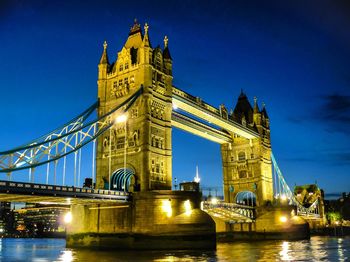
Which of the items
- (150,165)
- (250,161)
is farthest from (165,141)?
(250,161)

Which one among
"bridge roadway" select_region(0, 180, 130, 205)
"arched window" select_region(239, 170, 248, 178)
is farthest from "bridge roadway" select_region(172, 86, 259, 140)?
"bridge roadway" select_region(0, 180, 130, 205)

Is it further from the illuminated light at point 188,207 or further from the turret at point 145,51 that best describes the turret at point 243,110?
the illuminated light at point 188,207

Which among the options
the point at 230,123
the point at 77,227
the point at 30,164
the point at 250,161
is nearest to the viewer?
the point at 30,164

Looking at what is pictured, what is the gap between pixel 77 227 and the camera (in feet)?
158

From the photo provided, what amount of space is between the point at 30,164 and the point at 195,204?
58.2 feet

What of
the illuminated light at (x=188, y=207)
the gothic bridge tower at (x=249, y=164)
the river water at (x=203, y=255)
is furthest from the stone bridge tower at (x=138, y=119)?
the gothic bridge tower at (x=249, y=164)

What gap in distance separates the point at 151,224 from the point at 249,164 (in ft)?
134

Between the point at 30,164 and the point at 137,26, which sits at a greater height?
the point at 137,26

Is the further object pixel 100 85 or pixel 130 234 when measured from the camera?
pixel 100 85

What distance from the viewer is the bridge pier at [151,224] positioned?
42.1m

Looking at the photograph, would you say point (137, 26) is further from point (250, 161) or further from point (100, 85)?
point (250, 161)

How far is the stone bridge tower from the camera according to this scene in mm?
48844

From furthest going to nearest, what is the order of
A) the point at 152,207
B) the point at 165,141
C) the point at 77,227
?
the point at 165,141, the point at 77,227, the point at 152,207

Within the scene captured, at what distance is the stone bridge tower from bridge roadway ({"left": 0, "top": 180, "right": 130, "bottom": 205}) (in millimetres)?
4601
